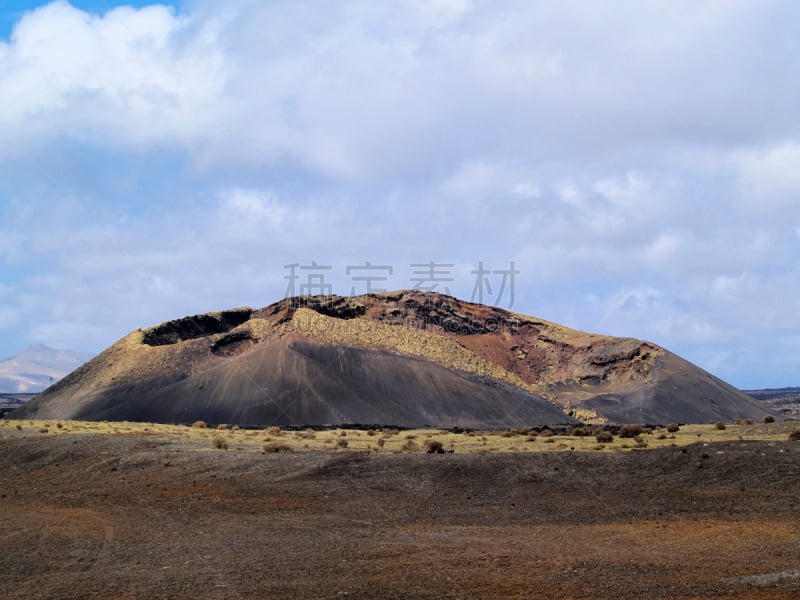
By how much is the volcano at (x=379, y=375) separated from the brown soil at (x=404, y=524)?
4221cm

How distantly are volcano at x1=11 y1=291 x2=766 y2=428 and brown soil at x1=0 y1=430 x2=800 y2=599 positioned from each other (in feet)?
Answer: 138

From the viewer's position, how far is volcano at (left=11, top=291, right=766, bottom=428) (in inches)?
2879

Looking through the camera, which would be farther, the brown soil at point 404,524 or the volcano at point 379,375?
the volcano at point 379,375

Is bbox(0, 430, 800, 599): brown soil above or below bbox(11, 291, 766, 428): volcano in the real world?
below

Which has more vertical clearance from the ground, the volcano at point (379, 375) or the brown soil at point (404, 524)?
the volcano at point (379, 375)

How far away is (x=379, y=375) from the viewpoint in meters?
78.3

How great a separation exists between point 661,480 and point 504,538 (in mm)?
7524

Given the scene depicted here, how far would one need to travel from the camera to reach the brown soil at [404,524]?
1258 cm

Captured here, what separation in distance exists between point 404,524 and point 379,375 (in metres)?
59.5

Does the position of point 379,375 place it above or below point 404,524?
above

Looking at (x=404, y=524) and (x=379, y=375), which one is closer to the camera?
(x=404, y=524)

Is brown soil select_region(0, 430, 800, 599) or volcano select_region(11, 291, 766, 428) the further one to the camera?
volcano select_region(11, 291, 766, 428)

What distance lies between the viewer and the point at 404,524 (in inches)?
742

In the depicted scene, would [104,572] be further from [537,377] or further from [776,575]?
[537,377]
